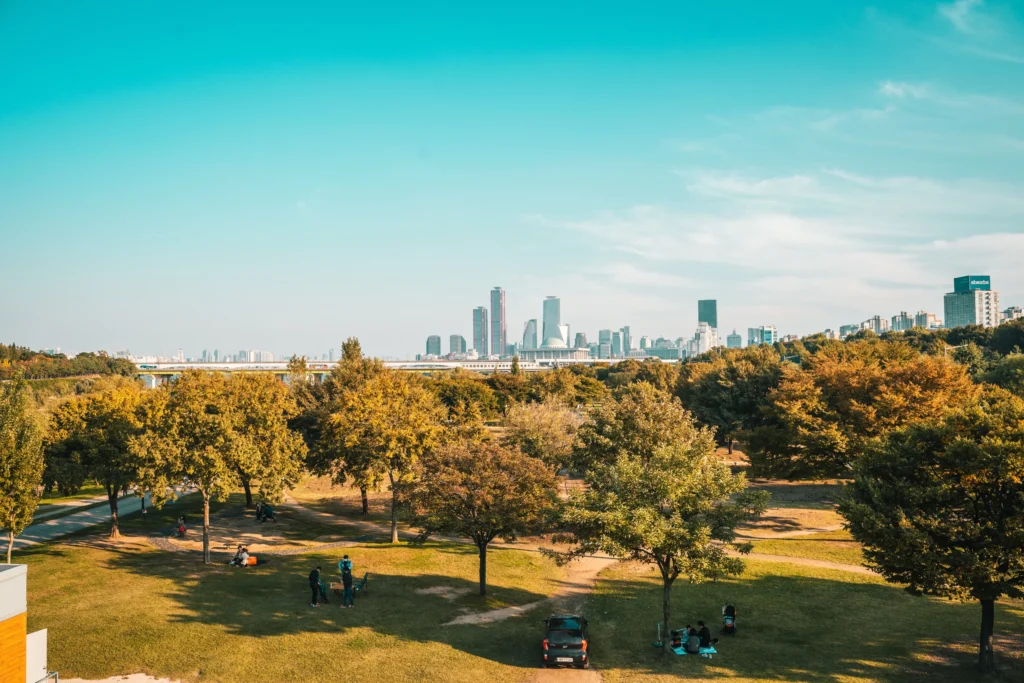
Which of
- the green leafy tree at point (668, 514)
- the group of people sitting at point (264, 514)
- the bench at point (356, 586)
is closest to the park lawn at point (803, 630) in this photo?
the green leafy tree at point (668, 514)

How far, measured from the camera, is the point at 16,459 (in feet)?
85.7

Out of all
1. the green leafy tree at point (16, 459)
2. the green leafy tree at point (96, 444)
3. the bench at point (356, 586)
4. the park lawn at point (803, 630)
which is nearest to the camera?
the park lawn at point (803, 630)

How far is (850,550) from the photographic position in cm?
3656

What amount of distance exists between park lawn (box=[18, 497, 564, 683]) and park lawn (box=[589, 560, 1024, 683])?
141 inches

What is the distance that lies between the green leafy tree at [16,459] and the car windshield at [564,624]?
2243 cm

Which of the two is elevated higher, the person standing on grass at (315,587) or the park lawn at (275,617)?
the person standing on grass at (315,587)

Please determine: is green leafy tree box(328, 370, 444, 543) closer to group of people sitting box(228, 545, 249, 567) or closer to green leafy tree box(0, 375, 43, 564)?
group of people sitting box(228, 545, 249, 567)

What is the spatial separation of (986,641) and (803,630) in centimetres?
611

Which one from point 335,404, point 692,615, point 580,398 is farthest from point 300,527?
point 580,398

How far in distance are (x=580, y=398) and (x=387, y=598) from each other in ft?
256

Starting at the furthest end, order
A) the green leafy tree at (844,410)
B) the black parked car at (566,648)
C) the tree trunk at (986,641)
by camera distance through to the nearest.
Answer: the green leafy tree at (844,410)
the black parked car at (566,648)
the tree trunk at (986,641)

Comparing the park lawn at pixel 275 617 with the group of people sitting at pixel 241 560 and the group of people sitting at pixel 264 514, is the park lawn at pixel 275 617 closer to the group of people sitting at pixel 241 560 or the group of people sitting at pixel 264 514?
the group of people sitting at pixel 241 560

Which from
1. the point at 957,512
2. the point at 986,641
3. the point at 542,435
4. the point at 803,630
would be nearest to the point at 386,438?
the point at 542,435

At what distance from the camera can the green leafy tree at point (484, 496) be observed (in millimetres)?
28125
